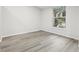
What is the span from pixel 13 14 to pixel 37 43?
1.45 ft

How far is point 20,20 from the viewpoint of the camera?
39.5 inches

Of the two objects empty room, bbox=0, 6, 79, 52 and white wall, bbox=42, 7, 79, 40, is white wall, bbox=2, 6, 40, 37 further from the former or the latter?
white wall, bbox=42, 7, 79, 40

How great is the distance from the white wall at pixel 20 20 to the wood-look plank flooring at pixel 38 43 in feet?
0.22

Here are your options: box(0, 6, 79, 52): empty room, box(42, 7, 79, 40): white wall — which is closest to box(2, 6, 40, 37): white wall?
box(0, 6, 79, 52): empty room

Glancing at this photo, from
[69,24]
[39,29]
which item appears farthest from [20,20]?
[69,24]

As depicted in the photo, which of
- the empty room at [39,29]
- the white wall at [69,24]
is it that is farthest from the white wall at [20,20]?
the white wall at [69,24]

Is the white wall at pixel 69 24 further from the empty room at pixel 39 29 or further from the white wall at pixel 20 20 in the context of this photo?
the white wall at pixel 20 20

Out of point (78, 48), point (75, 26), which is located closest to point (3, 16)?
point (75, 26)

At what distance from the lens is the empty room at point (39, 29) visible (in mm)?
945

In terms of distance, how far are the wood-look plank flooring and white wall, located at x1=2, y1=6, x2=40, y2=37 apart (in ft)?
0.22

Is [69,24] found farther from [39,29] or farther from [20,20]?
[20,20]

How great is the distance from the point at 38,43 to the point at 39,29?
6.8 inches

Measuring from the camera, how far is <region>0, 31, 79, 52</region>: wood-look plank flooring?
0.95 m
